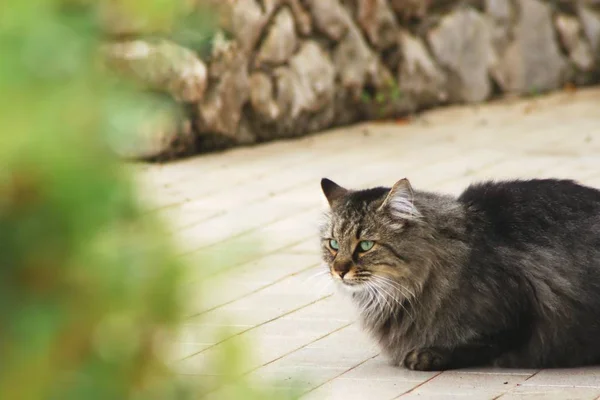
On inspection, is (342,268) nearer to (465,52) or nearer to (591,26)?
(465,52)

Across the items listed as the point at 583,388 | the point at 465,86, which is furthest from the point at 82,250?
the point at 465,86

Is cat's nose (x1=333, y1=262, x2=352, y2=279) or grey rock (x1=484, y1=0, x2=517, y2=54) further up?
grey rock (x1=484, y1=0, x2=517, y2=54)

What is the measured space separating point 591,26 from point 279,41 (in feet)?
12.4

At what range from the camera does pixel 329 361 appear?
4.56m

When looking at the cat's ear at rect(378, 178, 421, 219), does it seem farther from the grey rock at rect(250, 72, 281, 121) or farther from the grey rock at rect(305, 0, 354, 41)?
the grey rock at rect(305, 0, 354, 41)

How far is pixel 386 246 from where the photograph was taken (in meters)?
4.41

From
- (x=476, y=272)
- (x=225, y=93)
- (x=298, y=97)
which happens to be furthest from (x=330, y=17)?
(x=476, y=272)

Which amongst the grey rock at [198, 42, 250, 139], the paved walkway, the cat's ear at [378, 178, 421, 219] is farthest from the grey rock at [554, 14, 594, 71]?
the cat's ear at [378, 178, 421, 219]

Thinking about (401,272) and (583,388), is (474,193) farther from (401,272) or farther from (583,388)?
(583,388)

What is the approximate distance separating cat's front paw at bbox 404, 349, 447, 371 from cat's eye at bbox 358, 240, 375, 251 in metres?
0.43

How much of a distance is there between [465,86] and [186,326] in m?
9.68

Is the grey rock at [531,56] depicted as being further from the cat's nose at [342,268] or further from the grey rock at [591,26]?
the cat's nose at [342,268]

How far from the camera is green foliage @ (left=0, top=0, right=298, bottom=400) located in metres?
1.24

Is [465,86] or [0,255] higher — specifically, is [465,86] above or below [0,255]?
below
